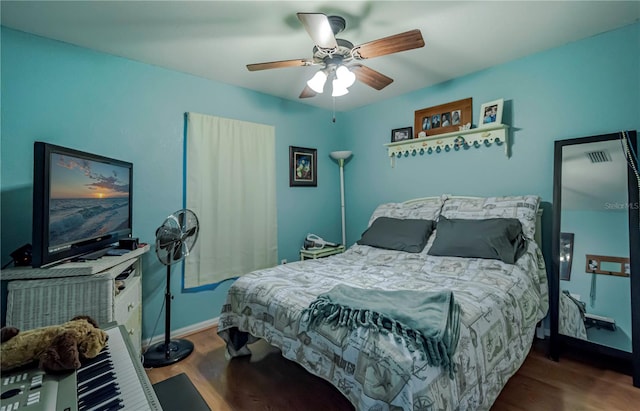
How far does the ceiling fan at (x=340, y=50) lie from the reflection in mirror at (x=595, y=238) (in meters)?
1.58

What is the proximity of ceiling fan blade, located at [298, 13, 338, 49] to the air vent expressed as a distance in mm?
2013

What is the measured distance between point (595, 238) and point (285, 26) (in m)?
2.64

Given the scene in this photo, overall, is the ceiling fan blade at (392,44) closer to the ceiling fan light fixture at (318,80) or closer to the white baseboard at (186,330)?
the ceiling fan light fixture at (318,80)

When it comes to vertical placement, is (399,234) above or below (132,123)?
below

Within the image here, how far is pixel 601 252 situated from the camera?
2105 mm

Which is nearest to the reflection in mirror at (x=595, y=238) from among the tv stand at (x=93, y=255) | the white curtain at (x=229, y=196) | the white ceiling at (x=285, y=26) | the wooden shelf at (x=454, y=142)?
the wooden shelf at (x=454, y=142)

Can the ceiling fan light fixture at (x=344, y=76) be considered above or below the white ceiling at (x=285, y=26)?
below

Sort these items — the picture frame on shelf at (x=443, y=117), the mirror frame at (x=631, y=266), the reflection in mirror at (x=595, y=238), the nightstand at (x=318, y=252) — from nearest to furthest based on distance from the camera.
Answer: the mirror frame at (x=631, y=266) → the reflection in mirror at (x=595, y=238) → the picture frame on shelf at (x=443, y=117) → the nightstand at (x=318, y=252)

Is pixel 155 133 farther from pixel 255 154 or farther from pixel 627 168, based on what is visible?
pixel 627 168

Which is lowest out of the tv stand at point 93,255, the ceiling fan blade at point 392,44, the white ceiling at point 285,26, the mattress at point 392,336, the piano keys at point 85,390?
the mattress at point 392,336

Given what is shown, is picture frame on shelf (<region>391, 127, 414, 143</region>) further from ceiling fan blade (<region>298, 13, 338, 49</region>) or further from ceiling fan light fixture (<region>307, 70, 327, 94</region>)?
ceiling fan blade (<region>298, 13, 338, 49</region>)

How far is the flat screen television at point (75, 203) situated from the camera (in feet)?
4.76

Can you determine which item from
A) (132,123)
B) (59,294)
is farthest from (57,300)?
(132,123)

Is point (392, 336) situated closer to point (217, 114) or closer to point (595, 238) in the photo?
point (595, 238)
